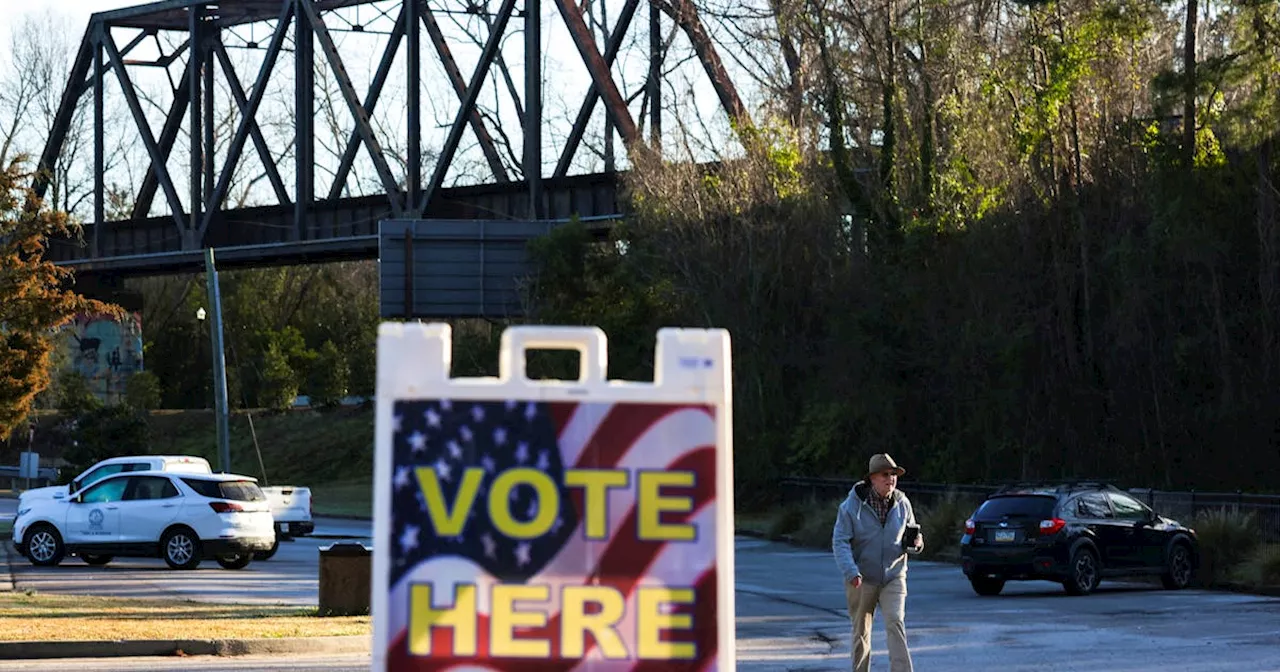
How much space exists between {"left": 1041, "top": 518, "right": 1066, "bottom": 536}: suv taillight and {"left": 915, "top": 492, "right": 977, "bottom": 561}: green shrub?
879 centimetres

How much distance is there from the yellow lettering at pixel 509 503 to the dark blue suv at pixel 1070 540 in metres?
20.1

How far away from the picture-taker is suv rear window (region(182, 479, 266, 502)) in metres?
30.0

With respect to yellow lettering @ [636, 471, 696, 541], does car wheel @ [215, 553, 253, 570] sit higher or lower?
lower

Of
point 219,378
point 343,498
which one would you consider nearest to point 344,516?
point 219,378

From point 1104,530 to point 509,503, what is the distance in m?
21.2

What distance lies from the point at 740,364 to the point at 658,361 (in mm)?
44408

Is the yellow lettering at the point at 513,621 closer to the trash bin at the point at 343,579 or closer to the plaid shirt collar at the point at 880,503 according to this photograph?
the plaid shirt collar at the point at 880,503

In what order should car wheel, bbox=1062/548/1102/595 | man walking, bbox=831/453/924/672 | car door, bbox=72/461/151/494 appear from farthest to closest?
1. car door, bbox=72/461/151/494
2. car wheel, bbox=1062/548/1102/595
3. man walking, bbox=831/453/924/672

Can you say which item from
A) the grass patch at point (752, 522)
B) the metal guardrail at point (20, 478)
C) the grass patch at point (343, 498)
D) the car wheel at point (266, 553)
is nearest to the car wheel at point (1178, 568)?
the car wheel at point (266, 553)

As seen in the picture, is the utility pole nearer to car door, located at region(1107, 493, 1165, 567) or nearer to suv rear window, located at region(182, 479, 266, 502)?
suv rear window, located at region(182, 479, 266, 502)

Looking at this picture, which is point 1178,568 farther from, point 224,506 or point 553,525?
point 553,525

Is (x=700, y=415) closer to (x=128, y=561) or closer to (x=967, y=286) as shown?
(x=128, y=561)

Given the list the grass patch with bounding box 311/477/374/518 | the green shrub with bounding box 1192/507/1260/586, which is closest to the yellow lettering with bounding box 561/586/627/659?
the green shrub with bounding box 1192/507/1260/586

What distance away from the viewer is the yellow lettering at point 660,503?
5.61 meters
